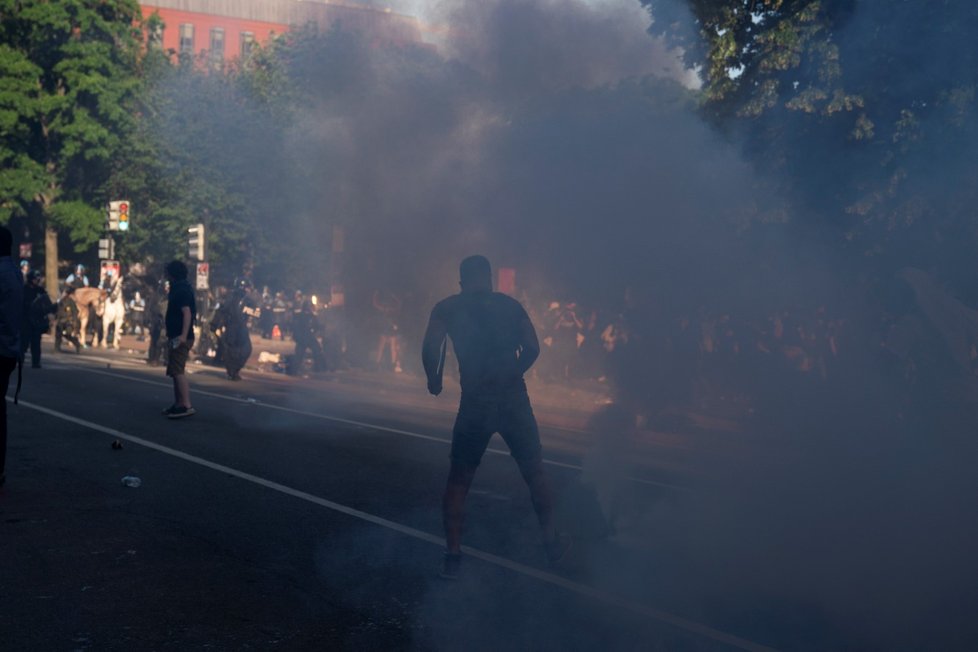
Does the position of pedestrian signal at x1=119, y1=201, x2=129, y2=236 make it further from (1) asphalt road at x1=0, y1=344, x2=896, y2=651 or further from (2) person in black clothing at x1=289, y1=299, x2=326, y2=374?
(1) asphalt road at x1=0, y1=344, x2=896, y2=651

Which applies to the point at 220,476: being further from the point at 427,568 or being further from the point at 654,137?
the point at 654,137

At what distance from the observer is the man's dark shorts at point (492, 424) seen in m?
5.72

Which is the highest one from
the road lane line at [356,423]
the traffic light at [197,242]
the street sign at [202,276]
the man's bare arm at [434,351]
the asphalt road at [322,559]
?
the traffic light at [197,242]

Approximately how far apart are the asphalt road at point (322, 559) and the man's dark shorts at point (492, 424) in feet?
2.12

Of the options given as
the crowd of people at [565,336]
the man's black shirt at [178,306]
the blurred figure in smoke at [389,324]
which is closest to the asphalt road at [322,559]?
the man's black shirt at [178,306]

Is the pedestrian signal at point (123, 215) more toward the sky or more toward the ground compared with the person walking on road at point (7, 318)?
more toward the sky

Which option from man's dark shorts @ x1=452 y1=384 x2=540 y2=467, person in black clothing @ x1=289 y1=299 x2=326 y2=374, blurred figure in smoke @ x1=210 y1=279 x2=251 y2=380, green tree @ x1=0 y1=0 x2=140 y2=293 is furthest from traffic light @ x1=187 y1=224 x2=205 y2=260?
man's dark shorts @ x1=452 y1=384 x2=540 y2=467

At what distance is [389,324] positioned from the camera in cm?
1981

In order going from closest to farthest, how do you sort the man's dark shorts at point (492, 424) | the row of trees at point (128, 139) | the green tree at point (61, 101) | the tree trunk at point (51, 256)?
the man's dark shorts at point (492, 424) → the row of trees at point (128, 139) → the green tree at point (61, 101) → the tree trunk at point (51, 256)

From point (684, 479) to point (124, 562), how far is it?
5.18m

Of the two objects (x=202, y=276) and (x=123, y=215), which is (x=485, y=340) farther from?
(x=123, y=215)

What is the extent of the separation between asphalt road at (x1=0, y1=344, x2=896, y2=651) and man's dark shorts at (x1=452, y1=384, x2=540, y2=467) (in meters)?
0.65

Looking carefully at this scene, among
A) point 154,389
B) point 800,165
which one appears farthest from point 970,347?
point 154,389

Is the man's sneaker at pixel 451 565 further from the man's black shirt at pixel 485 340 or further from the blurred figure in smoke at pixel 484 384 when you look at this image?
the man's black shirt at pixel 485 340
